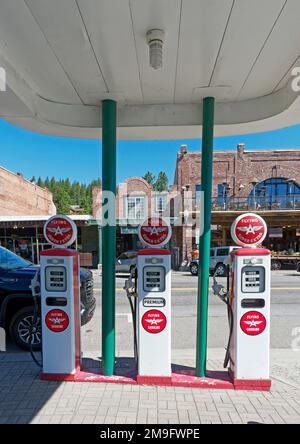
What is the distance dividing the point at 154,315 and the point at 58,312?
1123mm

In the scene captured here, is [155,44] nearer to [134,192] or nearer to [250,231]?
[250,231]

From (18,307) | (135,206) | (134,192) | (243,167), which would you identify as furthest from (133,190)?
(18,307)

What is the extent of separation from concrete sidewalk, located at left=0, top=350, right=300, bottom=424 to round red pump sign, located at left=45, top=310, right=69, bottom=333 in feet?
2.04

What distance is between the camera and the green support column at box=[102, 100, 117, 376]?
3.65 meters

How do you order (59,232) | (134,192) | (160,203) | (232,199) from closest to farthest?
(59,232)
(232,199)
(134,192)
(160,203)

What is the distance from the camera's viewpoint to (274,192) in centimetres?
2211

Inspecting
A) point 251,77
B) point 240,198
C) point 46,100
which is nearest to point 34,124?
point 46,100

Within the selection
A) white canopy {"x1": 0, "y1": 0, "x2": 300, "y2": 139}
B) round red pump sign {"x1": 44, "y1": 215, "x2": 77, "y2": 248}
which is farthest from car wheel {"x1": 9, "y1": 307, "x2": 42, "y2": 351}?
white canopy {"x1": 0, "y1": 0, "x2": 300, "y2": 139}

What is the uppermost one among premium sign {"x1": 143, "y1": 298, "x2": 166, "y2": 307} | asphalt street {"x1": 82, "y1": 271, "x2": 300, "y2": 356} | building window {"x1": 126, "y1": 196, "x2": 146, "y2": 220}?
building window {"x1": 126, "y1": 196, "x2": 146, "y2": 220}

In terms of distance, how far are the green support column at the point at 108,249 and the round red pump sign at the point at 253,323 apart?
5.02 feet

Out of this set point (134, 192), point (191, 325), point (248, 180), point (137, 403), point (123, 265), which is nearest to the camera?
point (137, 403)

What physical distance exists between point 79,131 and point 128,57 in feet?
5.22

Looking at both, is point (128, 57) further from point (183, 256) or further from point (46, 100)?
point (183, 256)

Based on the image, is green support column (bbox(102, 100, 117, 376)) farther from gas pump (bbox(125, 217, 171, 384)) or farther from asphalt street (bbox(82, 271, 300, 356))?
asphalt street (bbox(82, 271, 300, 356))
